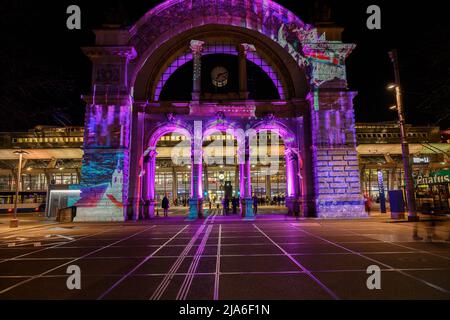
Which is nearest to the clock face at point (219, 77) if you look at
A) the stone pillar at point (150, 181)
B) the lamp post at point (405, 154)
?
the stone pillar at point (150, 181)

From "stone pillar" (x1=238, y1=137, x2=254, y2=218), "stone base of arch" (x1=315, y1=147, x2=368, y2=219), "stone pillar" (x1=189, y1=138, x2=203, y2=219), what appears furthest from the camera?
"stone pillar" (x1=238, y1=137, x2=254, y2=218)

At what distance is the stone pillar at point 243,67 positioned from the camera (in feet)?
84.0

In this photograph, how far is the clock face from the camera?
27.0 metres

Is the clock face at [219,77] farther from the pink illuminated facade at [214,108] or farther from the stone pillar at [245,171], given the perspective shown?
the stone pillar at [245,171]

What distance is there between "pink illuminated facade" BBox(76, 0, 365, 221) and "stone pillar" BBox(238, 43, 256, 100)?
94 millimetres

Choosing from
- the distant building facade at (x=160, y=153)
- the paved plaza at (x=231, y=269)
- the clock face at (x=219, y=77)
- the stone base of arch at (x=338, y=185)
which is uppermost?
the clock face at (x=219, y=77)

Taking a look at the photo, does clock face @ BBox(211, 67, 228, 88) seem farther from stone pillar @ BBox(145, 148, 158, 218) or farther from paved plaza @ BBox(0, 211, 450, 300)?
paved plaza @ BBox(0, 211, 450, 300)

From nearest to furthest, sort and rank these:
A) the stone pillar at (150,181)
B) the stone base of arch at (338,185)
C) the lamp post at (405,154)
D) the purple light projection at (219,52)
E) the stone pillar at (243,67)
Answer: the lamp post at (405,154)
the stone base of arch at (338,185)
the stone pillar at (150,181)
the stone pillar at (243,67)
the purple light projection at (219,52)

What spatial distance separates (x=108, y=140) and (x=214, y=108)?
9165mm

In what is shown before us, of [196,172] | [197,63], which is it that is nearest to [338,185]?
[196,172]

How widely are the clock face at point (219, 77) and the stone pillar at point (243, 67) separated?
1706 millimetres

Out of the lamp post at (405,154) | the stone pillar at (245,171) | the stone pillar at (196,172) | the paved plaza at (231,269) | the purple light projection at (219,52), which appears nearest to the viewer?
the paved plaza at (231,269)

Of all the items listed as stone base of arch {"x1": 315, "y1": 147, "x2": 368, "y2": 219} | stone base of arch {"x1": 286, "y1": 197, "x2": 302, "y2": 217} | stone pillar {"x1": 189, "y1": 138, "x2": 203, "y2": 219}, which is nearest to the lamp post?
stone base of arch {"x1": 315, "y1": 147, "x2": 368, "y2": 219}
